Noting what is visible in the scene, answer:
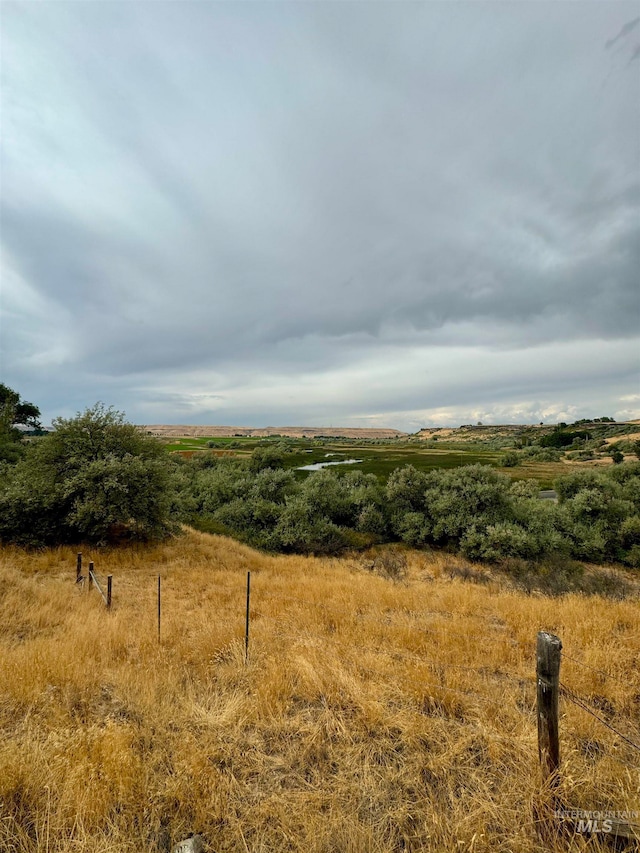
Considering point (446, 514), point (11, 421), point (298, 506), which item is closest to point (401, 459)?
point (446, 514)

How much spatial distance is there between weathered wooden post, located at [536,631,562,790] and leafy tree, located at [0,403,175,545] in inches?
677

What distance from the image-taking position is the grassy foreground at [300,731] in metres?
3.33

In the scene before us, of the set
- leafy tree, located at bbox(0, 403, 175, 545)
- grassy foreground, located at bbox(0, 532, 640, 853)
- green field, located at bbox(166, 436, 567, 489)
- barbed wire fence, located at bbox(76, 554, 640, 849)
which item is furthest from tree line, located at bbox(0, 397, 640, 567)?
grassy foreground, located at bbox(0, 532, 640, 853)

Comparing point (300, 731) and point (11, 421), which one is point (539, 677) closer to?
point (300, 731)

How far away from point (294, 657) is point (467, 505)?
2009cm

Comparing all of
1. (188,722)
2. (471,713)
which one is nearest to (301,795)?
(188,722)

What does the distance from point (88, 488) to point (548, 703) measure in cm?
1855

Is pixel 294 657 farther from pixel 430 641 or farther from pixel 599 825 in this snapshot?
pixel 599 825

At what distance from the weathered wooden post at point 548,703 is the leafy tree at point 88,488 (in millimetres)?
17208

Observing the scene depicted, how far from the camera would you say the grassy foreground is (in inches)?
131

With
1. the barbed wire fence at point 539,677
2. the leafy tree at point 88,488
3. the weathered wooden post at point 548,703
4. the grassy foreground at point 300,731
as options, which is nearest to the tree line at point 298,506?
the leafy tree at point 88,488

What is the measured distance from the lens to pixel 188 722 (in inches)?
184

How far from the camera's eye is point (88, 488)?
16953 millimetres
